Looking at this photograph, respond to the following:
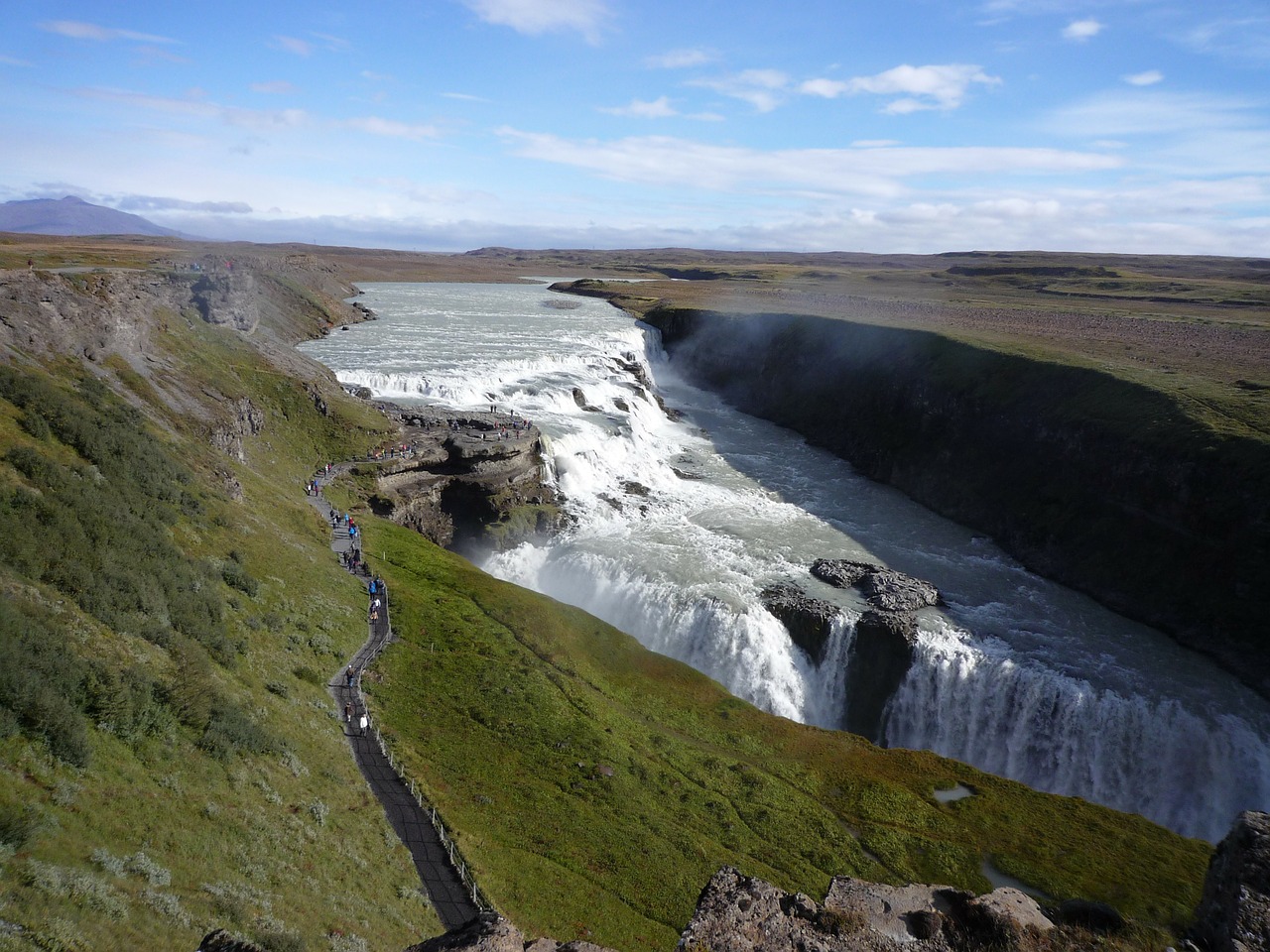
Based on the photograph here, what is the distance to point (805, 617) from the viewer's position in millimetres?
41000

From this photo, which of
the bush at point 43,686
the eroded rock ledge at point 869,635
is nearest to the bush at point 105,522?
the bush at point 43,686

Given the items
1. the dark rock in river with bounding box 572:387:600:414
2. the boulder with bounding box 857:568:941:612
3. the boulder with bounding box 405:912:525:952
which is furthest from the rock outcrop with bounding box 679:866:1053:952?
the dark rock in river with bounding box 572:387:600:414

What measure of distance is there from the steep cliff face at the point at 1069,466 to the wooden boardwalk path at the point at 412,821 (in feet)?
139

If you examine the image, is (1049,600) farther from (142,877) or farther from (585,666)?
(142,877)

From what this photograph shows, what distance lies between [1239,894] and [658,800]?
58.0 feet

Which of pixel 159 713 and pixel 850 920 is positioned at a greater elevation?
pixel 159 713

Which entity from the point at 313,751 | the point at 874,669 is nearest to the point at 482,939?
the point at 313,751

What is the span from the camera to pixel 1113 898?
84.6 ft

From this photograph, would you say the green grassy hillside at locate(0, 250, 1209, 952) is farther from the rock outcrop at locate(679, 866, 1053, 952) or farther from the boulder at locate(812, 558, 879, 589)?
the boulder at locate(812, 558, 879, 589)

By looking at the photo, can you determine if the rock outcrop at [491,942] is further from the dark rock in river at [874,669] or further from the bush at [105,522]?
the dark rock in river at [874,669]

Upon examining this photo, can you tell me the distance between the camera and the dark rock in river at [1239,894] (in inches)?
505

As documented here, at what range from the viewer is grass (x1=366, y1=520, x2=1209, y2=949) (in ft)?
74.3

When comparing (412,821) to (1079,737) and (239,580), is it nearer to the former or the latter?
(239,580)

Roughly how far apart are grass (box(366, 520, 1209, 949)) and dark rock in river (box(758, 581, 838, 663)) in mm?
5999
